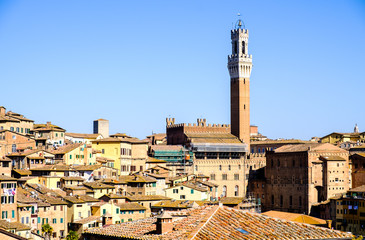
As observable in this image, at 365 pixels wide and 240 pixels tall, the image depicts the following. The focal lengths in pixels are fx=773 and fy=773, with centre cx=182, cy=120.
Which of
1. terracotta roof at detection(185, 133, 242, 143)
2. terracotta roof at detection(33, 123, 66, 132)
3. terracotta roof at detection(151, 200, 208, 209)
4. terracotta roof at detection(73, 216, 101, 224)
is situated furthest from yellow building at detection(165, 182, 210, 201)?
terracotta roof at detection(185, 133, 242, 143)

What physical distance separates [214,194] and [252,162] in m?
17.8

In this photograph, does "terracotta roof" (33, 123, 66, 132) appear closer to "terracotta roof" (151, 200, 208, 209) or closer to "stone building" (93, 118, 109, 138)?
"stone building" (93, 118, 109, 138)

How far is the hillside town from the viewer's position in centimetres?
1745

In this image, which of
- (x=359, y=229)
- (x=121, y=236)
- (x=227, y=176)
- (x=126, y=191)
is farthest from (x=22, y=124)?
(x=121, y=236)

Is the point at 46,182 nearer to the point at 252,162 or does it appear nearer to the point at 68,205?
the point at 68,205

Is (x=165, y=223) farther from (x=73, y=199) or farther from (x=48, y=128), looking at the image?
(x=48, y=128)

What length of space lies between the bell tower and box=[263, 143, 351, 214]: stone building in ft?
24.5

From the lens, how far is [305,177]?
84.1m

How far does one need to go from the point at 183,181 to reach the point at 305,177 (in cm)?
1556

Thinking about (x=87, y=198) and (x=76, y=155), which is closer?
(x=87, y=198)

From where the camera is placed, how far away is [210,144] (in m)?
90.1

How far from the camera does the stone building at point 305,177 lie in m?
82.6

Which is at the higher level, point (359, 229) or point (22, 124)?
point (22, 124)

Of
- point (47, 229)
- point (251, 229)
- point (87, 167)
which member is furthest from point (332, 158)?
point (251, 229)
